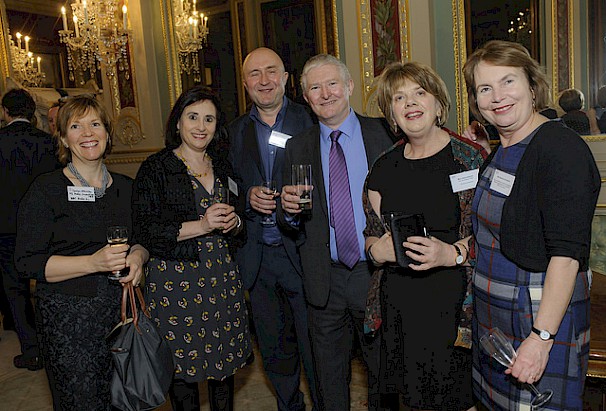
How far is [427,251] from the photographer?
1694 millimetres

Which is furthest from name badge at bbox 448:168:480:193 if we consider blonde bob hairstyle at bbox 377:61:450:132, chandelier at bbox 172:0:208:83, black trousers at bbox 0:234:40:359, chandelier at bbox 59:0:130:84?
chandelier at bbox 172:0:208:83

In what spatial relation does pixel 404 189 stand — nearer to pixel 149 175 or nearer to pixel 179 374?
pixel 149 175

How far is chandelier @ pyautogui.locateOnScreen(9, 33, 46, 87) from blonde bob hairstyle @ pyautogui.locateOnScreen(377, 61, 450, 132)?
254 inches

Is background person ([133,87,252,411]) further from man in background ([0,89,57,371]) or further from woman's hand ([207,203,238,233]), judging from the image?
man in background ([0,89,57,371])

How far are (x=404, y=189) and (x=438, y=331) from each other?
1.70ft

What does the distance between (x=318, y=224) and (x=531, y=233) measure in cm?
99

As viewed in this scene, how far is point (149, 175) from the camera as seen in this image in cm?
225

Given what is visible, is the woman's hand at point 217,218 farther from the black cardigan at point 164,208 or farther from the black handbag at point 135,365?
the black handbag at point 135,365

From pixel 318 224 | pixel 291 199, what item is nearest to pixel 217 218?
pixel 291 199

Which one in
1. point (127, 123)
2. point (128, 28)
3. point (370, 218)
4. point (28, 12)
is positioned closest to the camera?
point (370, 218)

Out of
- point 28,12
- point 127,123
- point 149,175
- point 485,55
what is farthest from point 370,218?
point 28,12

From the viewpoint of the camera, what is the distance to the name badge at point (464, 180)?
1.80m

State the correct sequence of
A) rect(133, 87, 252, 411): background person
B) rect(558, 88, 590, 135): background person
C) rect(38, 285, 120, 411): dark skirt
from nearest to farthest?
1. rect(38, 285, 120, 411): dark skirt
2. rect(133, 87, 252, 411): background person
3. rect(558, 88, 590, 135): background person

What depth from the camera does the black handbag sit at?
200cm
